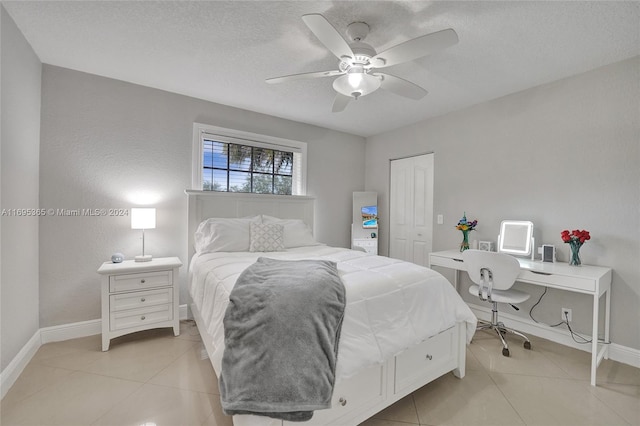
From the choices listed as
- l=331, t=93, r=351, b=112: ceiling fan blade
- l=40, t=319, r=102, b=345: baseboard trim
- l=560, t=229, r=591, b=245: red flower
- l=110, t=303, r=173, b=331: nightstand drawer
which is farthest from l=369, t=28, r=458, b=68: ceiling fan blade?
l=40, t=319, r=102, b=345: baseboard trim

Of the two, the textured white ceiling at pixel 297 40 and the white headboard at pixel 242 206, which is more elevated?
the textured white ceiling at pixel 297 40

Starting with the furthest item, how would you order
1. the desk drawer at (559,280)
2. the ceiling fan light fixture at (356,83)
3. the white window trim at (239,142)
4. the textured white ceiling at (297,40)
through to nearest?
1. the white window trim at (239,142)
2. the desk drawer at (559,280)
3. the ceiling fan light fixture at (356,83)
4. the textured white ceiling at (297,40)

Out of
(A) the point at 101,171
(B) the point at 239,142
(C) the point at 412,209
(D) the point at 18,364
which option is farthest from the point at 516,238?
(D) the point at 18,364

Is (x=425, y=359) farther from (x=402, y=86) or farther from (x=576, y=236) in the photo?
(x=402, y=86)

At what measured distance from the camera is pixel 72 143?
2523 millimetres

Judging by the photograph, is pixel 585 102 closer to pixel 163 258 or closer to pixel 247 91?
pixel 247 91

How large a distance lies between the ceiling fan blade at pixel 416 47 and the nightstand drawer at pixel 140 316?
2764 mm

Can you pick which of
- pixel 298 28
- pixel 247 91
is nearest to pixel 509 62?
pixel 298 28

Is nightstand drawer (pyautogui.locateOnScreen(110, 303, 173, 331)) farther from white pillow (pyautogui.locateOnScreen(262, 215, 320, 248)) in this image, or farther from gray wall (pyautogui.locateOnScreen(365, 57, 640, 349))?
gray wall (pyautogui.locateOnScreen(365, 57, 640, 349))

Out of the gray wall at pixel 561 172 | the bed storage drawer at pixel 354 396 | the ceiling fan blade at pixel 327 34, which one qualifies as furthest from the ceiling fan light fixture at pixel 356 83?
the gray wall at pixel 561 172

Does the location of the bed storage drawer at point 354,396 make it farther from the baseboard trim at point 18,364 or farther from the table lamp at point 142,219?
Answer: the table lamp at point 142,219

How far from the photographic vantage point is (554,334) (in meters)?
2.61

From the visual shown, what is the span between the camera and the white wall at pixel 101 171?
2.46 meters

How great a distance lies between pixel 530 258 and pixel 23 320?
14.7 feet
